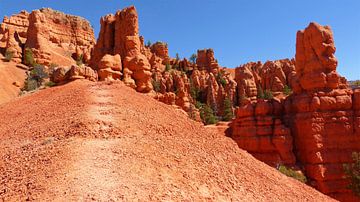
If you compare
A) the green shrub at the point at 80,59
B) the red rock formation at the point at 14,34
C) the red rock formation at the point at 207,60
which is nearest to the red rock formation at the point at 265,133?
the green shrub at the point at 80,59

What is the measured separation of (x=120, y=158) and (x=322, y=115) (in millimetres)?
25839

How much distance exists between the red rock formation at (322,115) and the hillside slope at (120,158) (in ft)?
54.8

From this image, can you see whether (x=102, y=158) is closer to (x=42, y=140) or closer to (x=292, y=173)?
(x=42, y=140)

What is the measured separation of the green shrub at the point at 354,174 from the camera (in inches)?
1035

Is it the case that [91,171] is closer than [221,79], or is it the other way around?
[91,171]

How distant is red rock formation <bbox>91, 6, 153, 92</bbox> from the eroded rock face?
61.0 ft

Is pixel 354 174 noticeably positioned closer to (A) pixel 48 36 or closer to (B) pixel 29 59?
(B) pixel 29 59

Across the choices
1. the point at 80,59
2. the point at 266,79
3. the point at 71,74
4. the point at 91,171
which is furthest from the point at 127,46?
the point at 266,79

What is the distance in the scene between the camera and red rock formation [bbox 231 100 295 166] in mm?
32562

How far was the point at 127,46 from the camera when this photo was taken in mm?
36312

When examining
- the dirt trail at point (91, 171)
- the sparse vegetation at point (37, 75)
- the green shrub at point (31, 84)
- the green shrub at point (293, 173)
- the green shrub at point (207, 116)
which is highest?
the sparse vegetation at point (37, 75)

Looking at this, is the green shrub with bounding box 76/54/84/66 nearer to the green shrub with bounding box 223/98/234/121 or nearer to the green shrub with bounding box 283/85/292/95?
the green shrub with bounding box 223/98/234/121

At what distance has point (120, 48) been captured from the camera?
37812 mm

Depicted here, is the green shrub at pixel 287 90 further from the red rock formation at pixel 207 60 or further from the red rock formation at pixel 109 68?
the red rock formation at pixel 109 68
